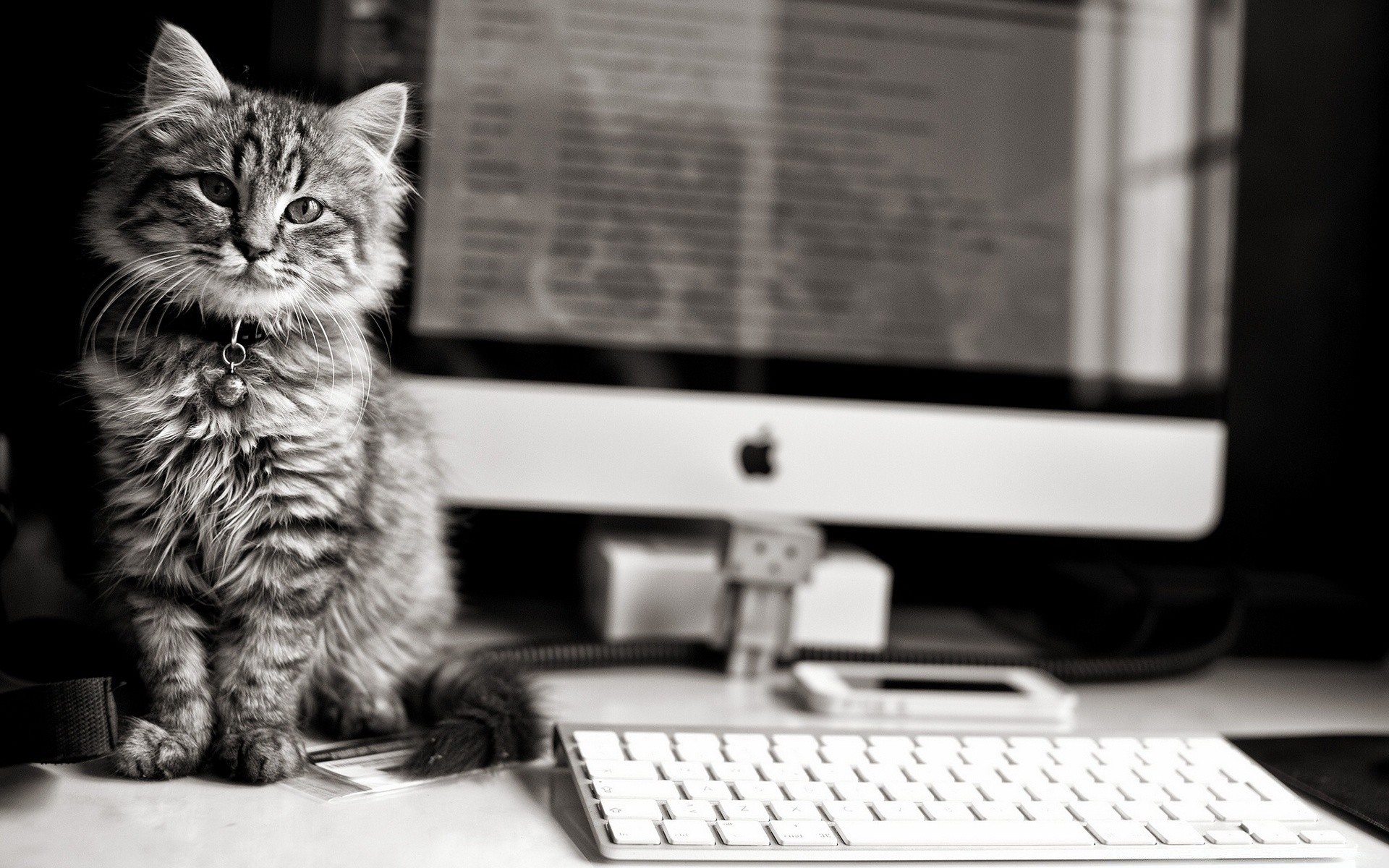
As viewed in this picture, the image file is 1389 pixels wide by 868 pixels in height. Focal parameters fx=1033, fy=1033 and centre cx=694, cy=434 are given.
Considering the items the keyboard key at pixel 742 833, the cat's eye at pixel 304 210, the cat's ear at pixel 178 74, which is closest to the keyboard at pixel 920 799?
the keyboard key at pixel 742 833

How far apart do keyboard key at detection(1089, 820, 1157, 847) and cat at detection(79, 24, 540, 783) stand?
335mm

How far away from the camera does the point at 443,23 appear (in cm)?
89

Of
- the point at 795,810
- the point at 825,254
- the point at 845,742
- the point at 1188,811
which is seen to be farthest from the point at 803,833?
the point at 825,254

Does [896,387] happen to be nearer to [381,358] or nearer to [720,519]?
[720,519]

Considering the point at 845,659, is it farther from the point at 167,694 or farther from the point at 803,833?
the point at 167,694

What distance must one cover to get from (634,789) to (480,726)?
0.14m

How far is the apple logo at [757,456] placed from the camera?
92cm

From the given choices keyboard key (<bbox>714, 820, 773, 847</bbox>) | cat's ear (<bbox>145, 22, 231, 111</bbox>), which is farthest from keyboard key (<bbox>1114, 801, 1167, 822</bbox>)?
cat's ear (<bbox>145, 22, 231, 111</bbox>)

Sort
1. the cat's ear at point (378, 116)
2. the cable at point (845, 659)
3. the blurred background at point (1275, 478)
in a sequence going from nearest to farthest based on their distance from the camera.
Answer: the cat's ear at point (378, 116) < the cable at point (845, 659) < the blurred background at point (1275, 478)

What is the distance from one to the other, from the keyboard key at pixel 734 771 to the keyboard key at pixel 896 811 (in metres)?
0.07

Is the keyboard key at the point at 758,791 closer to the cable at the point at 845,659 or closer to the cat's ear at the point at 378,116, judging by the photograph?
the cable at the point at 845,659

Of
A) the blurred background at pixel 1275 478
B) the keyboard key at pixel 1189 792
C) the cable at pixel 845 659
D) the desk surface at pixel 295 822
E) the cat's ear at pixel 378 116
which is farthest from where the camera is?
the blurred background at pixel 1275 478

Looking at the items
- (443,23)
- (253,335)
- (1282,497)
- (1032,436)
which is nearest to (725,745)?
(253,335)

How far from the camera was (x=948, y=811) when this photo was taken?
544 millimetres
